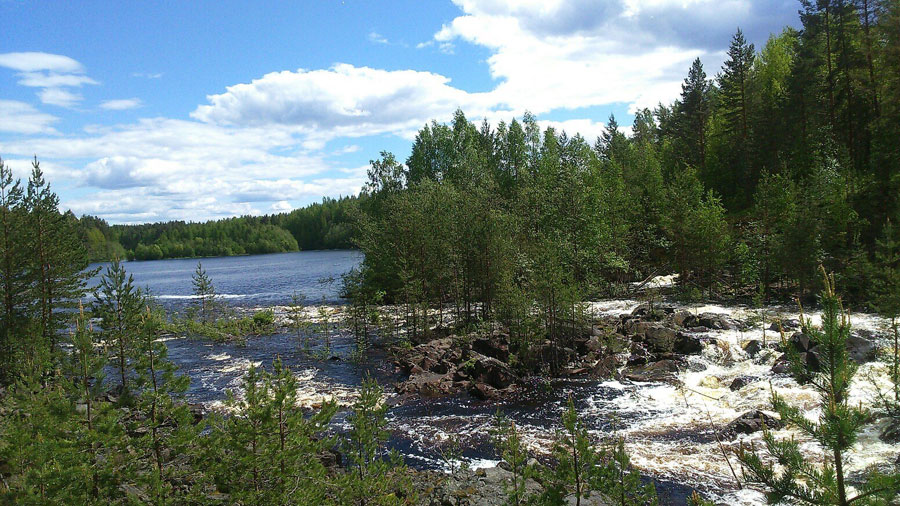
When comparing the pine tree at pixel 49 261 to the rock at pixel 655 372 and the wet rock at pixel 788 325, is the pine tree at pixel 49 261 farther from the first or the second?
the wet rock at pixel 788 325

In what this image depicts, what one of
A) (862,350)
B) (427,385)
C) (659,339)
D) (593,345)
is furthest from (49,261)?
(862,350)

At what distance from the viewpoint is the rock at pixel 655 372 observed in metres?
22.7

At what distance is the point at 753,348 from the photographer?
24.1 m

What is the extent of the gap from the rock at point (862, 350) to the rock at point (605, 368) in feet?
30.3

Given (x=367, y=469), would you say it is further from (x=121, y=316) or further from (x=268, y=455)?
(x=121, y=316)

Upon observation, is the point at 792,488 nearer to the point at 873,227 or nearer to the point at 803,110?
the point at 873,227

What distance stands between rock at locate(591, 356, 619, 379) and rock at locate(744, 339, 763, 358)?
5.95 m

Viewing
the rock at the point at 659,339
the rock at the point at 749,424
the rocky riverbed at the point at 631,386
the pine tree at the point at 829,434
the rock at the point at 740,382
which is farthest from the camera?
the rock at the point at 659,339

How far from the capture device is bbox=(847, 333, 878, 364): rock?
67.8 feet

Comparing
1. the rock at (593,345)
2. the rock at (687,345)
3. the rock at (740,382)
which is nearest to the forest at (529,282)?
the rock at (593,345)

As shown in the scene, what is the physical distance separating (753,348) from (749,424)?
883 cm

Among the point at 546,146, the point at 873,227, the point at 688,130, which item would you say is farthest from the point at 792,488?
the point at 688,130

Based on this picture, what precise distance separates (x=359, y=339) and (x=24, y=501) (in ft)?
86.9

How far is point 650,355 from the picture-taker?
25.6 metres
